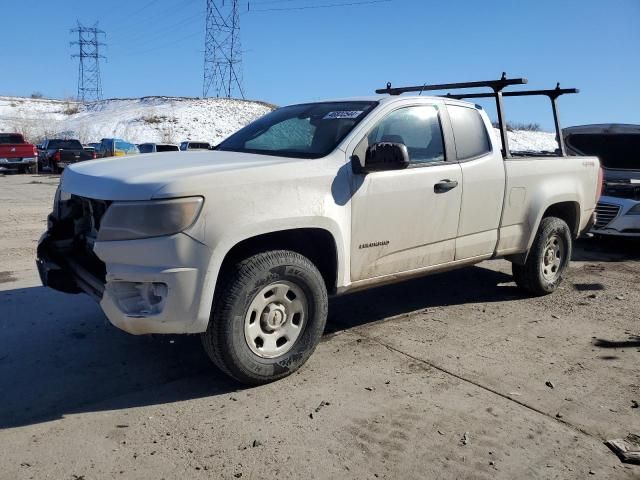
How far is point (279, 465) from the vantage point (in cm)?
285

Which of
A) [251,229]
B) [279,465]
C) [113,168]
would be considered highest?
[113,168]

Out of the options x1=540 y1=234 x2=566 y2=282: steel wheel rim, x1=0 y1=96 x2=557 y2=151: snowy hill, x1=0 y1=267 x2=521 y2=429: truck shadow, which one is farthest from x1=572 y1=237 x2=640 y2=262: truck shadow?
x1=0 y1=96 x2=557 y2=151: snowy hill

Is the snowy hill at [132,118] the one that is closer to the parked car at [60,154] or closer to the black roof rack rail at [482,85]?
the parked car at [60,154]

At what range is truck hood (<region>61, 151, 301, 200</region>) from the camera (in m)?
3.21

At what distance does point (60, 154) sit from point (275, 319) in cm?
2550

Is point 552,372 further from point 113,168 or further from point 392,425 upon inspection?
point 113,168

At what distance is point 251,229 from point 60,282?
1.45m

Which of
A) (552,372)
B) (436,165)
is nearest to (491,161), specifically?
(436,165)

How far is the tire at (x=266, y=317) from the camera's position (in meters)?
3.41

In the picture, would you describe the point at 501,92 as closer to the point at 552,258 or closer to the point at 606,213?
the point at 552,258

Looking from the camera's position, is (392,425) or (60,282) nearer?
(392,425)

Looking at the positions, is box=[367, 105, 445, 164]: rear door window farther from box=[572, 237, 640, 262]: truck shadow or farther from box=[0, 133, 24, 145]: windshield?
box=[0, 133, 24, 145]: windshield

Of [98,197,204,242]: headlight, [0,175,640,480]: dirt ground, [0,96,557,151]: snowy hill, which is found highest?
[0,96,557,151]: snowy hill

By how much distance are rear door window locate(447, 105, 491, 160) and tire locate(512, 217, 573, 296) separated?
49.8 inches
